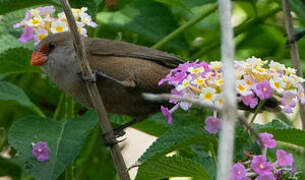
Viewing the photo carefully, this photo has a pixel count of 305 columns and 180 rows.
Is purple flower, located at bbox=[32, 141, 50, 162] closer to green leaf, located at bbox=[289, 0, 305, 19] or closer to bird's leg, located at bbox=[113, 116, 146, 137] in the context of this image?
bird's leg, located at bbox=[113, 116, 146, 137]

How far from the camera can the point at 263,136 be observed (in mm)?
1823

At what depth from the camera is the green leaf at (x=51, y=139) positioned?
255 centimetres

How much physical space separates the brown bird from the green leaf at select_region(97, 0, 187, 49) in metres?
0.20

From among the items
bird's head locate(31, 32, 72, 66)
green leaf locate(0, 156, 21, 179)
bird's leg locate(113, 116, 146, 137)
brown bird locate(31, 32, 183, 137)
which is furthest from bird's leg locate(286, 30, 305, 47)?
green leaf locate(0, 156, 21, 179)

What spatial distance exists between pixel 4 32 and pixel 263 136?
181 cm

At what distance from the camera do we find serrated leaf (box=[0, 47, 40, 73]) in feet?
9.61

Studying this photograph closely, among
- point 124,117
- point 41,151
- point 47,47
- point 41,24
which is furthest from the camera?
point 124,117

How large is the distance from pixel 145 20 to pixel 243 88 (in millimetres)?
1528

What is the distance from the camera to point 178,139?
2141 millimetres

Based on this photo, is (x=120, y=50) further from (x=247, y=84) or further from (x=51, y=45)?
(x=247, y=84)

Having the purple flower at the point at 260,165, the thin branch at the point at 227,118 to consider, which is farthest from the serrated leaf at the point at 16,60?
the thin branch at the point at 227,118

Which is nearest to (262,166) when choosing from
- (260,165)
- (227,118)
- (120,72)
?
(260,165)

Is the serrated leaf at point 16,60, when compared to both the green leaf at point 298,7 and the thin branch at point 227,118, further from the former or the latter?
the thin branch at point 227,118

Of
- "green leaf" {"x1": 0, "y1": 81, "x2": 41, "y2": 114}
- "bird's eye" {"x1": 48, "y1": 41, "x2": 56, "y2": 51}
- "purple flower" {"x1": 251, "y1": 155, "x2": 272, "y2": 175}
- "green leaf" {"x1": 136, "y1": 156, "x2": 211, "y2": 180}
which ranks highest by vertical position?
"bird's eye" {"x1": 48, "y1": 41, "x2": 56, "y2": 51}
